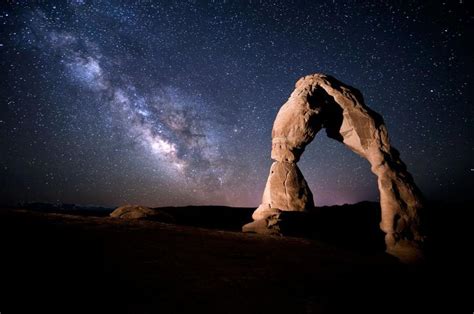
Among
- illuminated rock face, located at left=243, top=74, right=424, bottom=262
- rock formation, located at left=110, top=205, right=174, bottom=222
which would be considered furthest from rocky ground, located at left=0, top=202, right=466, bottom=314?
rock formation, located at left=110, top=205, right=174, bottom=222

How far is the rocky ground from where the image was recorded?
2029mm

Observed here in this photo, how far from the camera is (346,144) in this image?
7973 mm

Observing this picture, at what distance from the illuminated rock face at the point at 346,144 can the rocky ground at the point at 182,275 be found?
150cm

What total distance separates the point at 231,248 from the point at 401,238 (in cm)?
407

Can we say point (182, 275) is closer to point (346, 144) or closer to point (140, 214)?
point (140, 214)

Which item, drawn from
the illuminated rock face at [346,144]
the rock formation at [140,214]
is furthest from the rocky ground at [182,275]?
the rock formation at [140,214]

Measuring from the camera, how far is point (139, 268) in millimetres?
2646

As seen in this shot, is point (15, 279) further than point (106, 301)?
Yes

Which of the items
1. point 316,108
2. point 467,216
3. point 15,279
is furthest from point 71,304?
point 467,216

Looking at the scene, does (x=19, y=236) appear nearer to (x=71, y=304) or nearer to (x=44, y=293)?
(x=44, y=293)

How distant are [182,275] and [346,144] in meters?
6.82

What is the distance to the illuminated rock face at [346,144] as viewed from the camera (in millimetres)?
5820

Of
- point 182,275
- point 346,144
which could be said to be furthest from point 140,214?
point 346,144

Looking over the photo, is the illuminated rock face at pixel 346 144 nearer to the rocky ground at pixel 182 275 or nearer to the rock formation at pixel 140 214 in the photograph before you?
the rocky ground at pixel 182 275
